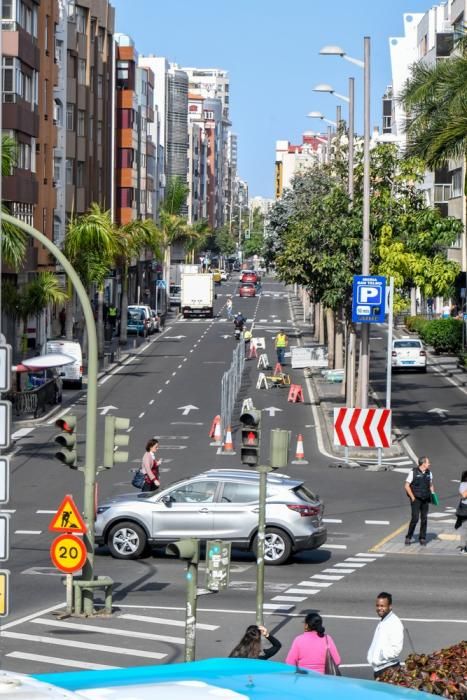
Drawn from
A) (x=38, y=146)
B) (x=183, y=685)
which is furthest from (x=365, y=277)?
(x=38, y=146)

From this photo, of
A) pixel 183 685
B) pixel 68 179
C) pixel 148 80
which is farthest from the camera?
pixel 148 80

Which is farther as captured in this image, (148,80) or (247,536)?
(148,80)

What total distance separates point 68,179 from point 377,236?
4151 centimetres

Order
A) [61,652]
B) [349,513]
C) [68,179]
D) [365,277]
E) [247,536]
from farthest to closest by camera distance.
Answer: [68,179]
[365,277]
[349,513]
[247,536]
[61,652]

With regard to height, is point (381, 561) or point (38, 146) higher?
point (38, 146)

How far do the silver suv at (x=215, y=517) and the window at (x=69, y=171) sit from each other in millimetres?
58901

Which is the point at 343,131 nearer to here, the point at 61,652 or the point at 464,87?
the point at 464,87

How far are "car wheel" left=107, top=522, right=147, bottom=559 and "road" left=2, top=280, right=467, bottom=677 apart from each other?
201mm

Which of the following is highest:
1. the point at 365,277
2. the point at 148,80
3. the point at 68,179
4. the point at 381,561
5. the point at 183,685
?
the point at 148,80

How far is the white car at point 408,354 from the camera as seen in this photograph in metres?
64.5

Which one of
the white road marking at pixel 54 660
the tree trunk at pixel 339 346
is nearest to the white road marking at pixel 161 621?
the white road marking at pixel 54 660

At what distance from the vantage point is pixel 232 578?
24.5 m

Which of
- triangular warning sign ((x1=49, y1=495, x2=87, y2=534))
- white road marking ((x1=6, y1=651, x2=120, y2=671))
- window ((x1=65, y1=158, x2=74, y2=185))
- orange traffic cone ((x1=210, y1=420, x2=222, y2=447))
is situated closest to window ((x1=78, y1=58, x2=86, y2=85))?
window ((x1=65, y1=158, x2=74, y2=185))

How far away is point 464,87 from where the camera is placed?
47.4 meters
